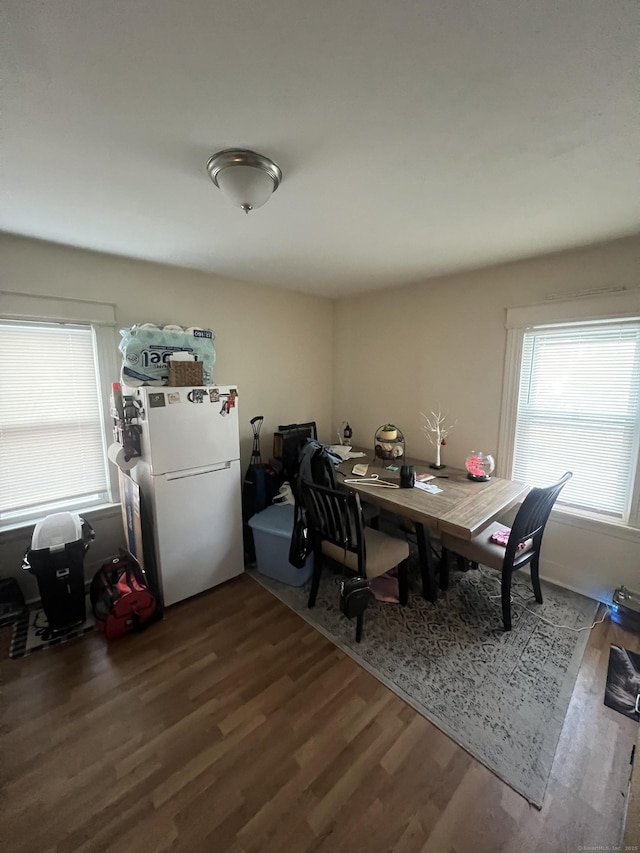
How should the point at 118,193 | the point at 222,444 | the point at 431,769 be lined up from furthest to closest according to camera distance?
1. the point at 222,444
2. the point at 118,193
3. the point at 431,769

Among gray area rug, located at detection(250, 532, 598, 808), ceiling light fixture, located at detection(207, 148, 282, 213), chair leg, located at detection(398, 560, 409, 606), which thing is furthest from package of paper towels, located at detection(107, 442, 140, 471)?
chair leg, located at detection(398, 560, 409, 606)

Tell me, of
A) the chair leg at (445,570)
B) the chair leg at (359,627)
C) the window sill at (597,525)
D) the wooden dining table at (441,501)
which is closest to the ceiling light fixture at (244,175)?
the wooden dining table at (441,501)

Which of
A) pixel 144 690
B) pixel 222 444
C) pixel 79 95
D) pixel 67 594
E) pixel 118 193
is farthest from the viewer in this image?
pixel 222 444

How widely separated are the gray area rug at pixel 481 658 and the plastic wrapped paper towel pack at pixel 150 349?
5.61 ft

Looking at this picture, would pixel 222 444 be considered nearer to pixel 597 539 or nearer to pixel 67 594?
pixel 67 594

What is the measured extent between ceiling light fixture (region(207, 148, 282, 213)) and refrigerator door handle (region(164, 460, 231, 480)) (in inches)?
62.6

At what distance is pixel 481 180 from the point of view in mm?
1353

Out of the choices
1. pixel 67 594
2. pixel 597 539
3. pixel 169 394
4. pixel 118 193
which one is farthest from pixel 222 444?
pixel 597 539

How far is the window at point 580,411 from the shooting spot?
6.83 ft

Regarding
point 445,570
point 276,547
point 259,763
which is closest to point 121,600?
point 276,547

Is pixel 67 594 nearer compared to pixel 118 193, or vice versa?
pixel 118 193

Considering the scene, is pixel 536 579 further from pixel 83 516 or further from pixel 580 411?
pixel 83 516

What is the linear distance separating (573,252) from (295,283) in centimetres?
211

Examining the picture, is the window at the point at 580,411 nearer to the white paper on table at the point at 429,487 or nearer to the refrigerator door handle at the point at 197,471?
the white paper on table at the point at 429,487
